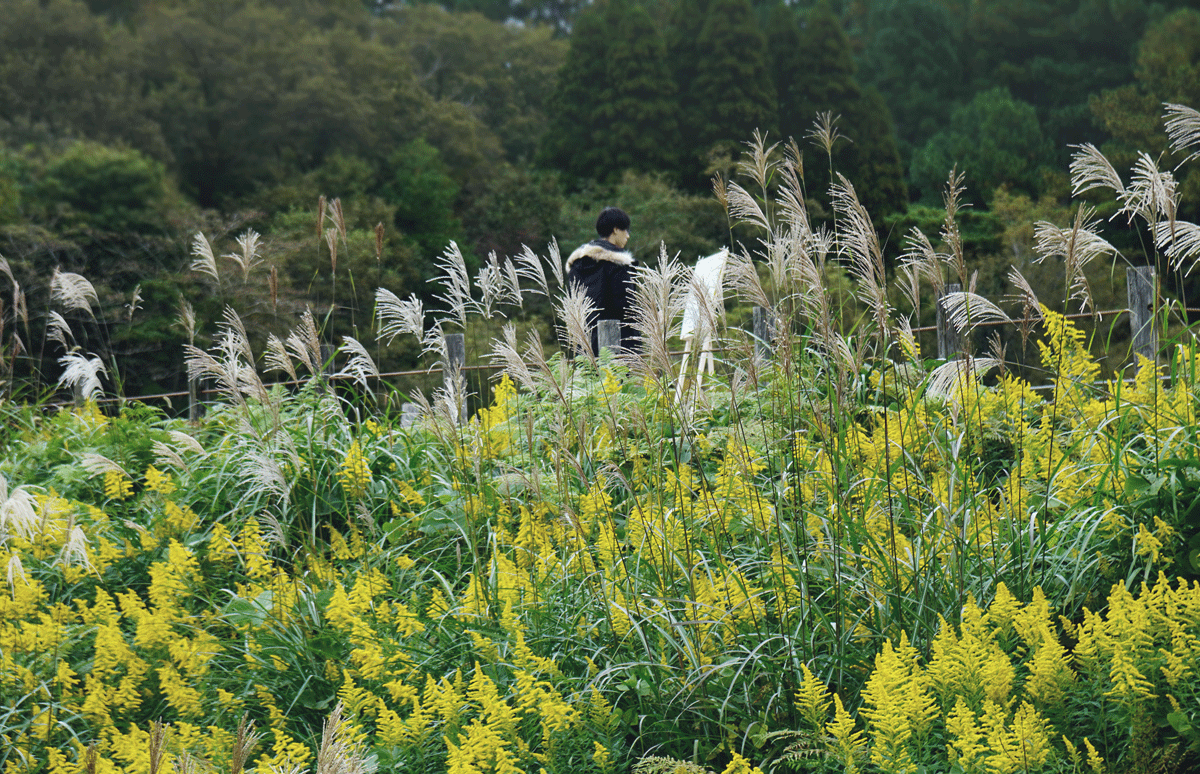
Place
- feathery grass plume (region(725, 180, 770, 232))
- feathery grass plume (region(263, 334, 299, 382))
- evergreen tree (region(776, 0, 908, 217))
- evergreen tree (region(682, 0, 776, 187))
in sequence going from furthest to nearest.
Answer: evergreen tree (region(682, 0, 776, 187))
evergreen tree (region(776, 0, 908, 217))
feathery grass plume (region(263, 334, 299, 382))
feathery grass plume (region(725, 180, 770, 232))

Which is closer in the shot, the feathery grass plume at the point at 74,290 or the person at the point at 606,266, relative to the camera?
the feathery grass plume at the point at 74,290

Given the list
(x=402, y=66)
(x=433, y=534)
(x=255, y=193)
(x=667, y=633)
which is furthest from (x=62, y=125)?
(x=667, y=633)

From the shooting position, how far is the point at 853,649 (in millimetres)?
3322

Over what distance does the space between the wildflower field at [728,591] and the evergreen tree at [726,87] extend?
22318 millimetres

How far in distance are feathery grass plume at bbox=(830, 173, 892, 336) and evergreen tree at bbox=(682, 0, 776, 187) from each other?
22898 mm

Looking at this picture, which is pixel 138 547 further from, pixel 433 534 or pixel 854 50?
pixel 854 50

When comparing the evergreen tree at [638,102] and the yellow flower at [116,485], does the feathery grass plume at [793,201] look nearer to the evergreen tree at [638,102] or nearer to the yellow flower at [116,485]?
the yellow flower at [116,485]

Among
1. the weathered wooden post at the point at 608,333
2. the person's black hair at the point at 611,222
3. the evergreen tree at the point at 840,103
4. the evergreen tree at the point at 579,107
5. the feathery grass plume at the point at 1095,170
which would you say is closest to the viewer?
the feathery grass plume at the point at 1095,170

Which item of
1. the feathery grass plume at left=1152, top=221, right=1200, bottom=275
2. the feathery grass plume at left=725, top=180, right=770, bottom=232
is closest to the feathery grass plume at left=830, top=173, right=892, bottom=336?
the feathery grass plume at left=725, top=180, right=770, bottom=232

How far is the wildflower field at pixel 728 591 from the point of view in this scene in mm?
2971

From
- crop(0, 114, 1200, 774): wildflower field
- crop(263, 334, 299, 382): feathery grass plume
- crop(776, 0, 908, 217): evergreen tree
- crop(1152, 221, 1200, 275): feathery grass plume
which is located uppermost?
crop(776, 0, 908, 217): evergreen tree

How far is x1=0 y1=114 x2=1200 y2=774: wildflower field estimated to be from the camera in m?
2.97

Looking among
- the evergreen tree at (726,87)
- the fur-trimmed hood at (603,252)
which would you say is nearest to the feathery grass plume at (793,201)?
the fur-trimmed hood at (603,252)

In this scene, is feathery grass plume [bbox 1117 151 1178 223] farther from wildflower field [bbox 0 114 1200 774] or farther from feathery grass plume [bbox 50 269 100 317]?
feathery grass plume [bbox 50 269 100 317]
